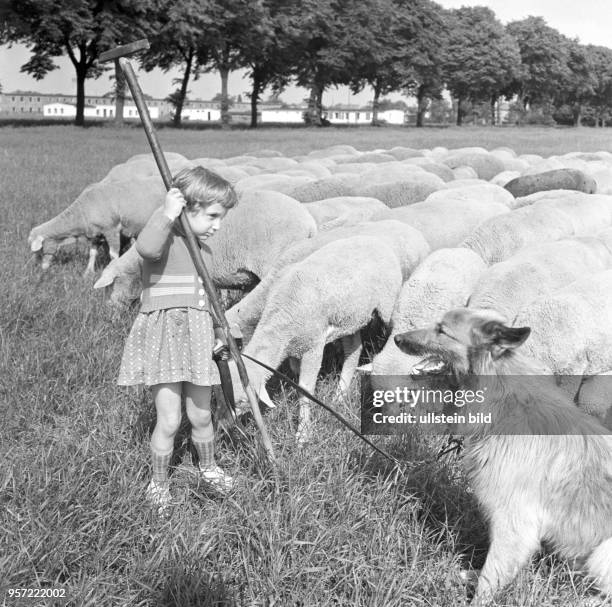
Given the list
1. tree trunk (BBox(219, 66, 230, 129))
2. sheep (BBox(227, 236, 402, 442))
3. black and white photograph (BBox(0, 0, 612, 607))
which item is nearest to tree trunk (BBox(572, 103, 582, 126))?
tree trunk (BBox(219, 66, 230, 129))

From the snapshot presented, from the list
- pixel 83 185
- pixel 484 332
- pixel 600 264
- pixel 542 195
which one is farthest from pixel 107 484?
pixel 83 185

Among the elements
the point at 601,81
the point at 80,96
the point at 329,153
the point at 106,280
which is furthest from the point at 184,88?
the point at 601,81

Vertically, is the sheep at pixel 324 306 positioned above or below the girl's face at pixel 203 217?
below

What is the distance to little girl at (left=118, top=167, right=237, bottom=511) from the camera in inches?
136

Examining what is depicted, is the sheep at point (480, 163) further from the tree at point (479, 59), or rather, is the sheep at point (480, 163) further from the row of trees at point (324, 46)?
the tree at point (479, 59)

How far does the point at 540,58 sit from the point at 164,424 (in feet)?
289

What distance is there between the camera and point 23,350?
547 cm

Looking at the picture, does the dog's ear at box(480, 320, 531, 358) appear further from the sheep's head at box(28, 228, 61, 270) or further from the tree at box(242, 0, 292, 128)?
the tree at box(242, 0, 292, 128)

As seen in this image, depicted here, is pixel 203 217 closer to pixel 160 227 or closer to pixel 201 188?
pixel 201 188

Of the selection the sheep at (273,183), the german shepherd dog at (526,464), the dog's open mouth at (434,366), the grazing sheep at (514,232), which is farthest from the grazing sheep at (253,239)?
the german shepherd dog at (526,464)

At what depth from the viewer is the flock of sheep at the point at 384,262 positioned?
198 inches

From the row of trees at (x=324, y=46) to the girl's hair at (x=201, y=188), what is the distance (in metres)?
35.7

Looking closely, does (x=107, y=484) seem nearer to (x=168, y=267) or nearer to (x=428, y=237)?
(x=168, y=267)

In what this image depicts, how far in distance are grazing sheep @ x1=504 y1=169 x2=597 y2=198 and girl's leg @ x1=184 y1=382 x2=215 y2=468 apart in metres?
9.34
